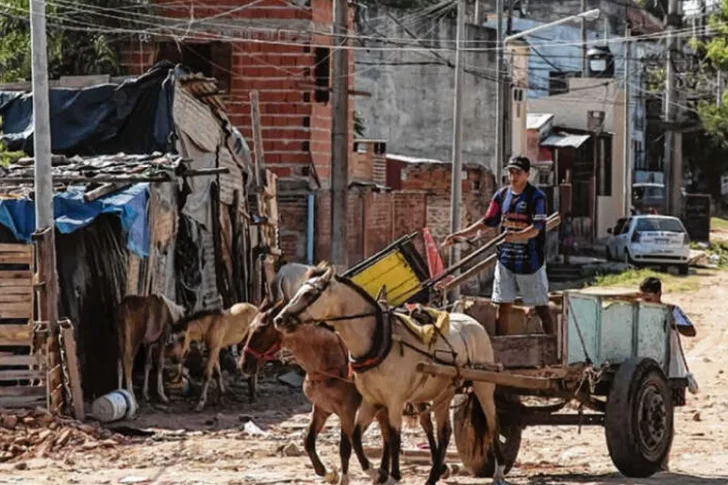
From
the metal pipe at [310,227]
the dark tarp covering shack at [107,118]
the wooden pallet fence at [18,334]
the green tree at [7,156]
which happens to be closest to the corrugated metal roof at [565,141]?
the metal pipe at [310,227]

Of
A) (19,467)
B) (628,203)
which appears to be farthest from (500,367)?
(628,203)

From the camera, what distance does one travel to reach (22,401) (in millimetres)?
16844

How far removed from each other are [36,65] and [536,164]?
3251 centimetres

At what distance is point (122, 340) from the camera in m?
18.9

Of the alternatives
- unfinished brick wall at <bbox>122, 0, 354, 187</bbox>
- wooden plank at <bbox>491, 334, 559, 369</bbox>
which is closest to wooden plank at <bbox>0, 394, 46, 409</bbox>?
wooden plank at <bbox>491, 334, 559, 369</bbox>

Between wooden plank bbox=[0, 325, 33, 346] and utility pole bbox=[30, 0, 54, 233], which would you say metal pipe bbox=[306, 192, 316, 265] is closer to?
wooden plank bbox=[0, 325, 33, 346]

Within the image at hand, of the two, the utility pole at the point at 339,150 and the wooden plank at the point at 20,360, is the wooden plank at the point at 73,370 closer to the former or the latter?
the wooden plank at the point at 20,360

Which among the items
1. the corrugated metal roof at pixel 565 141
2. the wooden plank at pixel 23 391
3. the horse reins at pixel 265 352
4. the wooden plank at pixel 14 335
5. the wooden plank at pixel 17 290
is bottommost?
the wooden plank at pixel 23 391

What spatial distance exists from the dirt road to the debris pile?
102mm

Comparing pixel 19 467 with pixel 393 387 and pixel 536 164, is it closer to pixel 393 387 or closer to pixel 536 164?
pixel 393 387

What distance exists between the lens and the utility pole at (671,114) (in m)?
53.5

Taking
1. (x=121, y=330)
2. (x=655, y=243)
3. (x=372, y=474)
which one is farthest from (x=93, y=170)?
(x=655, y=243)

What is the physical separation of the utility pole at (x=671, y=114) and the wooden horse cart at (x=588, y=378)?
3984 centimetres

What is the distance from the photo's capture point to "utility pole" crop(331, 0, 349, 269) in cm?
2588
